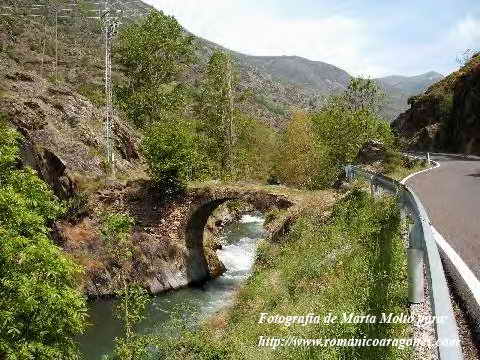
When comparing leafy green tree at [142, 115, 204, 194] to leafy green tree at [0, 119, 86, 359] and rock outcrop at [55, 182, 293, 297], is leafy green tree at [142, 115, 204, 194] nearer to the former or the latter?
rock outcrop at [55, 182, 293, 297]

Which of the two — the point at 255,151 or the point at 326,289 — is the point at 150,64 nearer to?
the point at 255,151

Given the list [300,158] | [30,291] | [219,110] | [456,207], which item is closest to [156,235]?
[219,110]

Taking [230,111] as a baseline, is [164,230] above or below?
below

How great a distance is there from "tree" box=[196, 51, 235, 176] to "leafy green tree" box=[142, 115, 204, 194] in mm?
14707

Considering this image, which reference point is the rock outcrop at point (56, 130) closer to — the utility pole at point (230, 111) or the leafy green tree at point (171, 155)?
the leafy green tree at point (171, 155)

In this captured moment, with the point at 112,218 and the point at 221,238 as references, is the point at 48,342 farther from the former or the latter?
the point at 221,238

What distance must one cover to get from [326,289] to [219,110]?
40.1 metres

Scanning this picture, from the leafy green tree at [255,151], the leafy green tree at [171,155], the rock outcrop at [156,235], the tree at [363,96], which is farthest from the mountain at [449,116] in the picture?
the leafy green tree at [171,155]

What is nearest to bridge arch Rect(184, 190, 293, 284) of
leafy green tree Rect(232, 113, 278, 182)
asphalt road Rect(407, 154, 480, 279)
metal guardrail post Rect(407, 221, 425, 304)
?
asphalt road Rect(407, 154, 480, 279)

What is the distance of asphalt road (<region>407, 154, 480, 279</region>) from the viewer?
1012 cm

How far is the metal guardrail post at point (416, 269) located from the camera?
26.2 feet

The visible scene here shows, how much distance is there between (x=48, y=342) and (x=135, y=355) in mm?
2750

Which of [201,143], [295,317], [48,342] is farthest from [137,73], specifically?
[295,317]

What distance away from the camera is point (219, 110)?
51562mm
